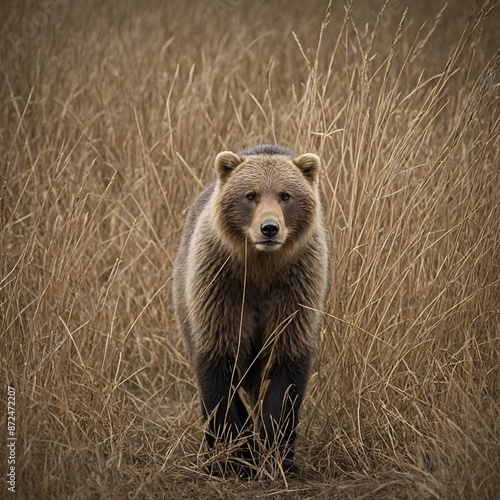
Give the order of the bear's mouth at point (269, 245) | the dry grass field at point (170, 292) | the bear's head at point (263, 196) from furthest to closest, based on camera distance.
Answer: the bear's head at point (263, 196)
the bear's mouth at point (269, 245)
the dry grass field at point (170, 292)

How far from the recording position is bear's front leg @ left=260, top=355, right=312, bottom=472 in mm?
4855

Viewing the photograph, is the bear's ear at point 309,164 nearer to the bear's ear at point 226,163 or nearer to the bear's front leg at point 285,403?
the bear's ear at point 226,163

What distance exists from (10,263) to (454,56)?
3.53 meters

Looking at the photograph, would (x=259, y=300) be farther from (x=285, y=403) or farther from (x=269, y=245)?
(x=285, y=403)

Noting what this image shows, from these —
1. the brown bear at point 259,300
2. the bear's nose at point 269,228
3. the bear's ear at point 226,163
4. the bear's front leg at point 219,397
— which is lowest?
the bear's front leg at point 219,397

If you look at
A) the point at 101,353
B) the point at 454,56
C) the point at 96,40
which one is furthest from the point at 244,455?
the point at 96,40

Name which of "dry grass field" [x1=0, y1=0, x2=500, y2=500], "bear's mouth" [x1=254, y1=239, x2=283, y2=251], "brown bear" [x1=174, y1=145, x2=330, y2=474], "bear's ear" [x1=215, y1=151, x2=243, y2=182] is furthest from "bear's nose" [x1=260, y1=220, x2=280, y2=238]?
"dry grass field" [x1=0, y1=0, x2=500, y2=500]

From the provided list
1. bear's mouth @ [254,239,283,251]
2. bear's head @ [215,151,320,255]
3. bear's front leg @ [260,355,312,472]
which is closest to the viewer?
bear's mouth @ [254,239,283,251]

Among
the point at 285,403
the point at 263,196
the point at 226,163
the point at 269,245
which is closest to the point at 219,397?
the point at 285,403

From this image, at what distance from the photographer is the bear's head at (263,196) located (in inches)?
185

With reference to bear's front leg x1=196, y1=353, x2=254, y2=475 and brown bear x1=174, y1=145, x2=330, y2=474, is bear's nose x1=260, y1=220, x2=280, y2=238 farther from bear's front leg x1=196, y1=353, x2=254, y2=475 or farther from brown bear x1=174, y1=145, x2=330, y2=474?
bear's front leg x1=196, y1=353, x2=254, y2=475

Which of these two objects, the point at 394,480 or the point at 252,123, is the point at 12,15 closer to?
the point at 252,123

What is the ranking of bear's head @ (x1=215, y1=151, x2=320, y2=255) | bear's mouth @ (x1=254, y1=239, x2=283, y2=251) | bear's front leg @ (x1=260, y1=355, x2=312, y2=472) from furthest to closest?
1. bear's front leg @ (x1=260, y1=355, x2=312, y2=472)
2. bear's head @ (x1=215, y1=151, x2=320, y2=255)
3. bear's mouth @ (x1=254, y1=239, x2=283, y2=251)

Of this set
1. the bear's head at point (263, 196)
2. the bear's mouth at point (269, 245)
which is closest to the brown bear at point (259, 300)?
the bear's head at point (263, 196)
